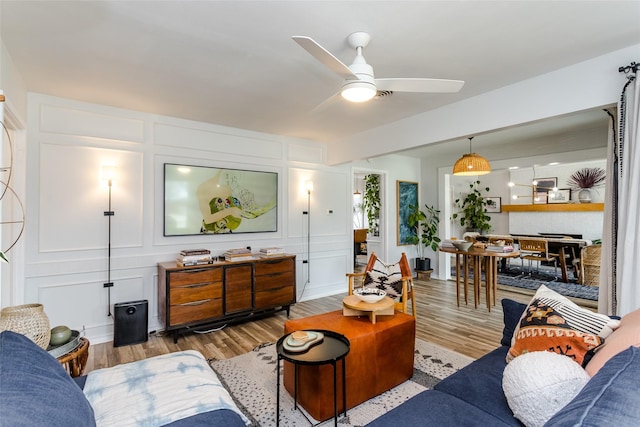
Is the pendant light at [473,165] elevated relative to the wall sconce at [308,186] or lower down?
elevated

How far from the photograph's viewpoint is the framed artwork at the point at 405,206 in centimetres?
618

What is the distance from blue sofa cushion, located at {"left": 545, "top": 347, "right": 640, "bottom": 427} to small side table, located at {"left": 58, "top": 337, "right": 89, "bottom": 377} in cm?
239

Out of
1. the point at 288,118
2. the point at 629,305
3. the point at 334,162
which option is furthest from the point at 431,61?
the point at 334,162

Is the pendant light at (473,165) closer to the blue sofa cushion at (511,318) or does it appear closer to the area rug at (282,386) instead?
the area rug at (282,386)

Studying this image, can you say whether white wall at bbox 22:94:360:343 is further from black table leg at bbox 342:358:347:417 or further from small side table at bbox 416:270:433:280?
small side table at bbox 416:270:433:280

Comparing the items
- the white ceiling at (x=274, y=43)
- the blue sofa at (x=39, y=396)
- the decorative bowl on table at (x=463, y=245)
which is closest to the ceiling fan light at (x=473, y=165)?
the decorative bowl on table at (x=463, y=245)

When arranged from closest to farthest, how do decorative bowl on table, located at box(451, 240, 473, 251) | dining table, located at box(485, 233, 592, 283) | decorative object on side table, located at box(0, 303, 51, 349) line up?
decorative object on side table, located at box(0, 303, 51, 349)
decorative bowl on table, located at box(451, 240, 473, 251)
dining table, located at box(485, 233, 592, 283)

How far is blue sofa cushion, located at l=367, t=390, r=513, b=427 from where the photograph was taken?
127 cm

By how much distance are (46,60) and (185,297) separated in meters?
2.40

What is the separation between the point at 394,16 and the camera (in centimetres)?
186

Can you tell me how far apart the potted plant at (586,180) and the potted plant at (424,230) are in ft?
13.7

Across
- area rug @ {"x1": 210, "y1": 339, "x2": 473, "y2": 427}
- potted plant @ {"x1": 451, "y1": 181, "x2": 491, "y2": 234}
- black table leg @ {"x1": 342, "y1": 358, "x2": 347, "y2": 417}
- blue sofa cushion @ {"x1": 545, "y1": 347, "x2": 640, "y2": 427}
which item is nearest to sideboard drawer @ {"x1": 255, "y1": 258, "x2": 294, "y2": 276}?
area rug @ {"x1": 210, "y1": 339, "x2": 473, "y2": 427}

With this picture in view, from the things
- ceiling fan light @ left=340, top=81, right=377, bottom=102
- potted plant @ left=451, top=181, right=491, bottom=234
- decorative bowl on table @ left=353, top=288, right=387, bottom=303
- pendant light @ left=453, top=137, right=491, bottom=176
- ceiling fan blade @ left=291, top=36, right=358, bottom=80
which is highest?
ceiling fan blade @ left=291, top=36, right=358, bottom=80

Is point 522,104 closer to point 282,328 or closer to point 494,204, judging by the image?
point 282,328
